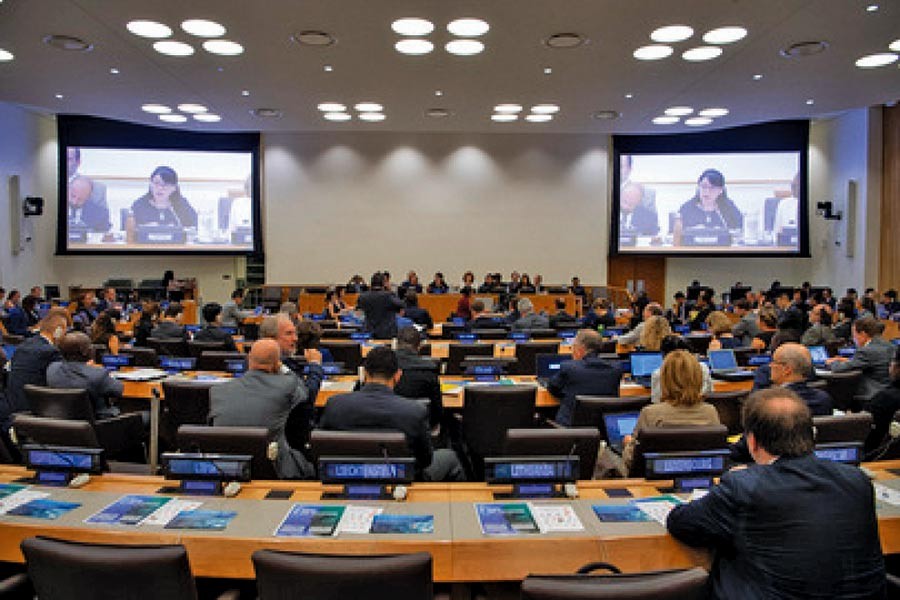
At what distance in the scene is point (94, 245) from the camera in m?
17.1

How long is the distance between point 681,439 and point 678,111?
1255 cm

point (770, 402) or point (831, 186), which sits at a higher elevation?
point (831, 186)

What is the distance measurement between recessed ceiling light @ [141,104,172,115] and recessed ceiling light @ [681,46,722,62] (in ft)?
32.3

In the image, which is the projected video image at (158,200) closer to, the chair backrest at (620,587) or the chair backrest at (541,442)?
the chair backrest at (541,442)

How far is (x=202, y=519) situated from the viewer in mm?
2443

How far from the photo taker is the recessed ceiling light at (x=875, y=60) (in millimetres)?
10184

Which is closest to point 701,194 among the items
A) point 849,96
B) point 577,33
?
point 849,96

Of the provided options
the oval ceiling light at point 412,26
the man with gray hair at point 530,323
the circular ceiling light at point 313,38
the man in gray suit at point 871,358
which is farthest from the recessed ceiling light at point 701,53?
the man in gray suit at point 871,358

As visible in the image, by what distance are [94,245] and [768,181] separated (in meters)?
17.1

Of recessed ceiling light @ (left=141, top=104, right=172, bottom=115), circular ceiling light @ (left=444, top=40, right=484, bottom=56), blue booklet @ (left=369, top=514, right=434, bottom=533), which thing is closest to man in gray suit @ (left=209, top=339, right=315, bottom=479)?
blue booklet @ (left=369, top=514, right=434, bottom=533)

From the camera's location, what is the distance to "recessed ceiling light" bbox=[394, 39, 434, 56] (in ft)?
30.6

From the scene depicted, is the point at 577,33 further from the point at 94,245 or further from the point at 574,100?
the point at 94,245

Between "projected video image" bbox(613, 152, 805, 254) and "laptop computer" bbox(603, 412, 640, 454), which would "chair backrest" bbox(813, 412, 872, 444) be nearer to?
"laptop computer" bbox(603, 412, 640, 454)

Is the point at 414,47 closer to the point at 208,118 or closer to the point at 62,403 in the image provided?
the point at 62,403
